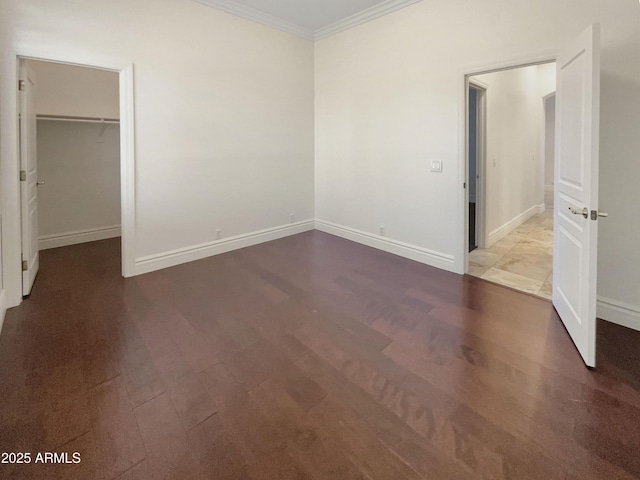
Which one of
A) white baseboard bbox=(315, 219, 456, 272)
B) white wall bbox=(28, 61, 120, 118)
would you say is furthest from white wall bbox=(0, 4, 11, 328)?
white baseboard bbox=(315, 219, 456, 272)

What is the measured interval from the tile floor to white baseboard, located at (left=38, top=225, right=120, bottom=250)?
521 centimetres

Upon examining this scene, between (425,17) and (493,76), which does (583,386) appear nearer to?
(425,17)

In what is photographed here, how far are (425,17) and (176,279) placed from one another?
3973 millimetres

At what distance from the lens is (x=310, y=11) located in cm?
422

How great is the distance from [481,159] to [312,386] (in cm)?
390

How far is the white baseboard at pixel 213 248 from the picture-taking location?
3.74 meters

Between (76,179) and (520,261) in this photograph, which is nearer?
(520,261)

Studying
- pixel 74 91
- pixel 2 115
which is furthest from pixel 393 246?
pixel 74 91

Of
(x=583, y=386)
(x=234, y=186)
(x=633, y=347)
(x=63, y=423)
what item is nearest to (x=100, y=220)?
(x=234, y=186)

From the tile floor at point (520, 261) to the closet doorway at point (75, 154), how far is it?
495 centimetres

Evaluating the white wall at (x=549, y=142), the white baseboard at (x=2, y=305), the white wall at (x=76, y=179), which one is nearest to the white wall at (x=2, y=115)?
the white baseboard at (x=2, y=305)

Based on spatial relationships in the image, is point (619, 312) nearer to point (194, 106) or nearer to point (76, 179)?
point (194, 106)

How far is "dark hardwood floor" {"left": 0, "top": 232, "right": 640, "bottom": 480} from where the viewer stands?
1421mm

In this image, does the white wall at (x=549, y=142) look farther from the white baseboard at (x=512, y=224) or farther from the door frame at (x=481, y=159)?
the door frame at (x=481, y=159)
